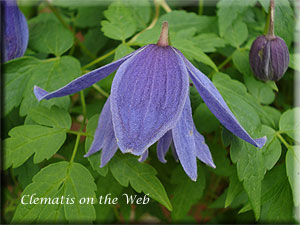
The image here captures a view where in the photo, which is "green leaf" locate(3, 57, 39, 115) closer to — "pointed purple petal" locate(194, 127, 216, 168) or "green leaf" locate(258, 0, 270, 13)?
"pointed purple petal" locate(194, 127, 216, 168)

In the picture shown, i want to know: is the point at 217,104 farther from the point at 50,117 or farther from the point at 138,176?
the point at 50,117

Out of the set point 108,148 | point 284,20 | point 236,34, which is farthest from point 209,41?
point 108,148

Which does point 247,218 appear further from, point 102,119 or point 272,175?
point 102,119

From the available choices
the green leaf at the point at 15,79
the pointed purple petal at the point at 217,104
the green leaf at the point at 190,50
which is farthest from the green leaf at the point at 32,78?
the pointed purple petal at the point at 217,104

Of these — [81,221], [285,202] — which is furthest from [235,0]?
[81,221]

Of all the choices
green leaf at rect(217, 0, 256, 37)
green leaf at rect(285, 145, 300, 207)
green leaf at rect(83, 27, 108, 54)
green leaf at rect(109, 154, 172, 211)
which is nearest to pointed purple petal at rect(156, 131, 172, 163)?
green leaf at rect(109, 154, 172, 211)
